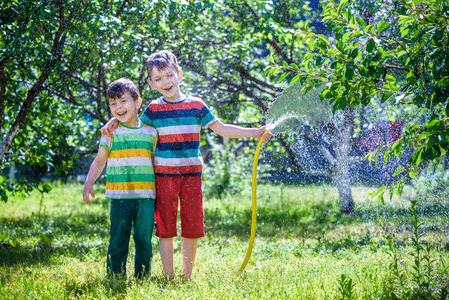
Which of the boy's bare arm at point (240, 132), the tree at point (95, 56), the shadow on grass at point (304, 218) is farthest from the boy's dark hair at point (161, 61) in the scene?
the shadow on grass at point (304, 218)

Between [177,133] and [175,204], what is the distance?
494 millimetres

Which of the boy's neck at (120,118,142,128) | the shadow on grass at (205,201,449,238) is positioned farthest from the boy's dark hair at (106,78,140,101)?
the shadow on grass at (205,201,449,238)

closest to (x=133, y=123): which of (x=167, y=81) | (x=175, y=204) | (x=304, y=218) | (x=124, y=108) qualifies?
(x=124, y=108)

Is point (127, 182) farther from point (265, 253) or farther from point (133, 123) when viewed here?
point (265, 253)

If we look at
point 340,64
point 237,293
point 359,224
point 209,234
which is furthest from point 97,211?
point 340,64

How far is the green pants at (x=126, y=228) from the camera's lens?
2.85 metres

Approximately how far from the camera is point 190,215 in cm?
292

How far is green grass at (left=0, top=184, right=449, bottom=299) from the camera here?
8.20 ft

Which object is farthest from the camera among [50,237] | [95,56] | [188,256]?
[50,237]

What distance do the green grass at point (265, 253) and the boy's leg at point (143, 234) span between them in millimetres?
108

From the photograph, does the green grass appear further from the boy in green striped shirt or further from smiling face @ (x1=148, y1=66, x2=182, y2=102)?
smiling face @ (x1=148, y1=66, x2=182, y2=102)

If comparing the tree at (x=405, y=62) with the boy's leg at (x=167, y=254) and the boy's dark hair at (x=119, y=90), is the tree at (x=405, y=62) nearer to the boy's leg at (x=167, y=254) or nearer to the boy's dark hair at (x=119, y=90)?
the boy's dark hair at (x=119, y=90)

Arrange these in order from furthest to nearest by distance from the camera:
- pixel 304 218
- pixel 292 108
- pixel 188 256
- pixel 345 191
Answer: pixel 345 191 < pixel 304 218 < pixel 292 108 < pixel 188 256

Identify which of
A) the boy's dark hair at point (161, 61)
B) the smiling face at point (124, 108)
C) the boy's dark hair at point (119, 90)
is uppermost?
the boy's dark hair at point (161, 61)
